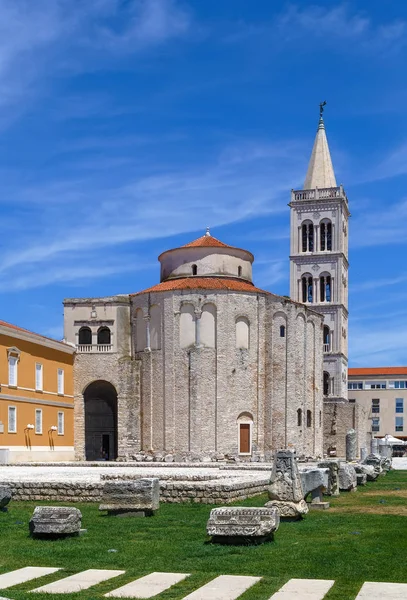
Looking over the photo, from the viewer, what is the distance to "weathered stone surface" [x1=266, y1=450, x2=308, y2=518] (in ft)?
43.0

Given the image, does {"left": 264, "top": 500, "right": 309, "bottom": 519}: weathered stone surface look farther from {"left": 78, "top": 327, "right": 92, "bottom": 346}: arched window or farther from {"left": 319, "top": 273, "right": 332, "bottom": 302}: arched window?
{"left": 319, "top": 273, "right": 332, "bottom": 302}: arched window

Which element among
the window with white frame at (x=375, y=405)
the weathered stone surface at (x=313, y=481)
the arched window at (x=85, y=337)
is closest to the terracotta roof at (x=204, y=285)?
the arched window at (x=85, y=337)

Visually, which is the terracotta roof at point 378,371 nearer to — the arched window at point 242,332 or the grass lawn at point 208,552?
the arched window at point 242,332

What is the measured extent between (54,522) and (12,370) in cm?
3052

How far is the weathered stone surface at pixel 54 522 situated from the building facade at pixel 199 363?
36.9m

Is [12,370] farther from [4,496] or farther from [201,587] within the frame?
[201,587]

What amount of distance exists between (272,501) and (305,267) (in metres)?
64.2

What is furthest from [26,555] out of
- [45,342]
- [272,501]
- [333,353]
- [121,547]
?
[333,353]

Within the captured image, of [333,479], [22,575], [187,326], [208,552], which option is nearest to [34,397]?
[187,326]

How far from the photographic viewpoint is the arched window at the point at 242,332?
163ft

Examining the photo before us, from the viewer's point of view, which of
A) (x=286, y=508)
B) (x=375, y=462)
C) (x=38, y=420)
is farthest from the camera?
(x=38, y=420)

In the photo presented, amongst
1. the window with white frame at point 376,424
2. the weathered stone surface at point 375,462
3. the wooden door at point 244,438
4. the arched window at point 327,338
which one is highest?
the arched window at point 327,338

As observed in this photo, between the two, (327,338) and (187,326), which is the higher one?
(187,326)

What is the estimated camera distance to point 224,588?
7.82 metres
